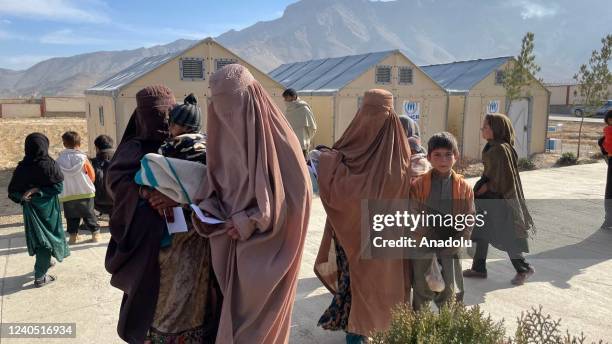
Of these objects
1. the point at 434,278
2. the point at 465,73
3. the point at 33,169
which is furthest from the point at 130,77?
the point at 465,73

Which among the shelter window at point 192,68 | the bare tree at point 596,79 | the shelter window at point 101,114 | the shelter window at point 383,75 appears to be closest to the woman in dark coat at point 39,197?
the shelter window at point 192,68

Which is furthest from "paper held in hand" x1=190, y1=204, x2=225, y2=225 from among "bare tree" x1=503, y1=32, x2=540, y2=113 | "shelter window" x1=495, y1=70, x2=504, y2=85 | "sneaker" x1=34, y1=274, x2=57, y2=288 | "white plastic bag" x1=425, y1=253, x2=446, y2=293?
"shelter window" x1=495, y1=70, x2=504, y2=85

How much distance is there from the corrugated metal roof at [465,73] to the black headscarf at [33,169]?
9954 millimetres

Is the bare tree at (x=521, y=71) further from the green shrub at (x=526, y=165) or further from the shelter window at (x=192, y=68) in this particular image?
the shelter window at (x=192, y=68)

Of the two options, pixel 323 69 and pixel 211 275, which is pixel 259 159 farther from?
pixel 323 69

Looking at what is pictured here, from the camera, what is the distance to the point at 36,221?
375cm

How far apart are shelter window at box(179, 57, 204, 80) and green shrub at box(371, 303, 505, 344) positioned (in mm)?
7139

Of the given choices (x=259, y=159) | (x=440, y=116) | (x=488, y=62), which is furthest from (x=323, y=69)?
(x=259, y=159)

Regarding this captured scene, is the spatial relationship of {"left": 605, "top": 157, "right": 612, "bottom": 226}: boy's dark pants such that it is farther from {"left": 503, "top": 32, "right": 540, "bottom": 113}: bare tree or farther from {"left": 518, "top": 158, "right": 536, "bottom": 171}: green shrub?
{"left": 503, "top": 32, "right": 540, "bottom": 113}: bare tree

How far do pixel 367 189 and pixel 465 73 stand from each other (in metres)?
11.2

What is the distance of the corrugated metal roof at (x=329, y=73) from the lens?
10.0 meters

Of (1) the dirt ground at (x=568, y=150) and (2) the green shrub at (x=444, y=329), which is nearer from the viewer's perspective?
(2) the green shrub at (x=444, y=329)

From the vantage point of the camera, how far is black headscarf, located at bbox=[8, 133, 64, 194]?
3676mm

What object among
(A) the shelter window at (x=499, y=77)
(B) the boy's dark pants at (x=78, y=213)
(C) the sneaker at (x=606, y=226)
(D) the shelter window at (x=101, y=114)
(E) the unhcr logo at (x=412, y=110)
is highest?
(A) the shelter window at (x=499, y=77)
